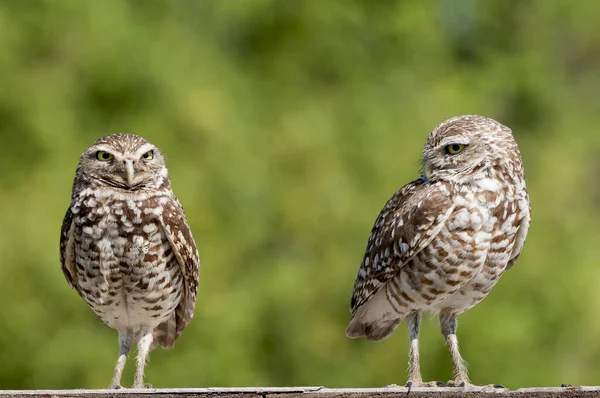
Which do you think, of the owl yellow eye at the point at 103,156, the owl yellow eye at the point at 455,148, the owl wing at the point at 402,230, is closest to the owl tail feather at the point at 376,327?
the owl wing at the point at 402,230

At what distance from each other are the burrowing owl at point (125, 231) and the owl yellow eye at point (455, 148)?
4.68ft

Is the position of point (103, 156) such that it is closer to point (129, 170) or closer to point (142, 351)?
point (129, 170)

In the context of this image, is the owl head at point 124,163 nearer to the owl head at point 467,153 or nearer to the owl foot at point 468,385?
the owl head at point 467,153

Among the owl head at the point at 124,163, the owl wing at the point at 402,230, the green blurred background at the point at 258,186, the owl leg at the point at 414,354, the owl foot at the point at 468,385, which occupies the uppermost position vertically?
the green blurred background at the point at 258,186

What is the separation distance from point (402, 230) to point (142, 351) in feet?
5.39

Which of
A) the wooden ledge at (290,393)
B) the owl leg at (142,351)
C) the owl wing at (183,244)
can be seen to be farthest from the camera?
the owl leg at (142,351)

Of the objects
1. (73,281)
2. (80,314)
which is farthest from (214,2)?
(73,281)

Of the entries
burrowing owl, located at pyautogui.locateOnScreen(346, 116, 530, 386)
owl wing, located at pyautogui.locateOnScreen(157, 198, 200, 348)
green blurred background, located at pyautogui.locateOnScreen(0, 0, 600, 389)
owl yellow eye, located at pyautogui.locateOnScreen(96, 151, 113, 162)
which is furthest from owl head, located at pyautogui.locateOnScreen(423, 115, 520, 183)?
green blurred background, located at pyautogui.locateOnScreen(0, 0, 600, 389)

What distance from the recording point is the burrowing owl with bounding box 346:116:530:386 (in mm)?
5301

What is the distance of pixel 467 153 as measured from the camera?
5309 millimetres

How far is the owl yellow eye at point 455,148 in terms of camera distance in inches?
209

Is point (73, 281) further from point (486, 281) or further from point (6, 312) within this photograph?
point (6, 312)

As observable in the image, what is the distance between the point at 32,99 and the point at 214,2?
2.62 metres

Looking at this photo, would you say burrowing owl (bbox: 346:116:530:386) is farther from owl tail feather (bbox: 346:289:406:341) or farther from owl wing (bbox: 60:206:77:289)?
owl wing (bbox: 60:206:77:289)
